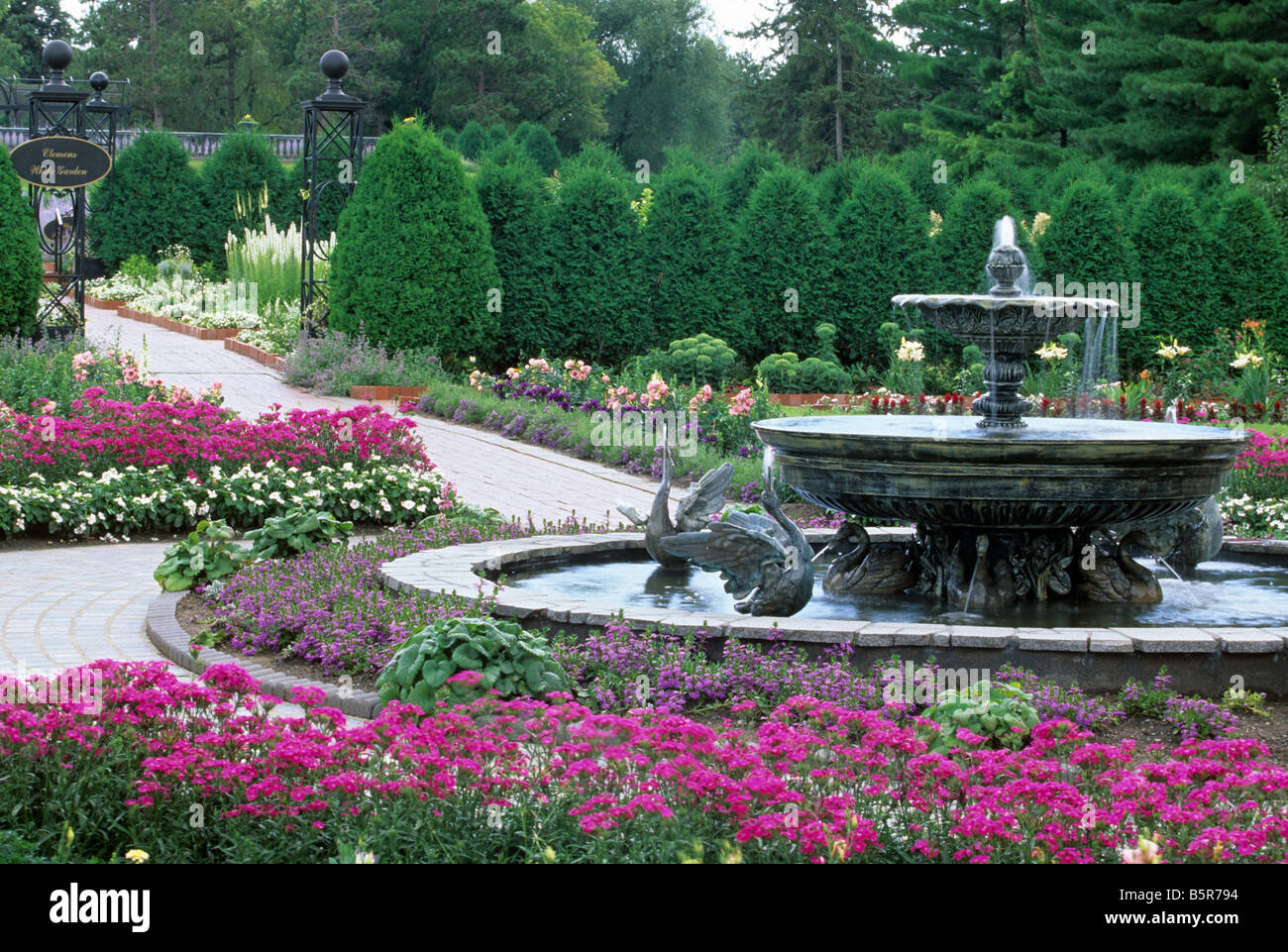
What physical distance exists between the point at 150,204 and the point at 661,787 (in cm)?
2313

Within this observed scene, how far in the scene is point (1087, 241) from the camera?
1795 cm

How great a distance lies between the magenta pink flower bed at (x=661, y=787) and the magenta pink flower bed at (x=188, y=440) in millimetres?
5892

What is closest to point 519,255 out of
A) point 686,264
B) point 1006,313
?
point 686,264

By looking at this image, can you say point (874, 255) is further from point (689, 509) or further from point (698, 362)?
point (689, 509)

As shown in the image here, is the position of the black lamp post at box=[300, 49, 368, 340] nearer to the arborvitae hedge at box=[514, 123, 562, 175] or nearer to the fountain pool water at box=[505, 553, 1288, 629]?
the fountain pool water at box=[505, 553, 1288, 629]

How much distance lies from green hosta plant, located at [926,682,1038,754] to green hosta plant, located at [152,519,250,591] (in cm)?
425

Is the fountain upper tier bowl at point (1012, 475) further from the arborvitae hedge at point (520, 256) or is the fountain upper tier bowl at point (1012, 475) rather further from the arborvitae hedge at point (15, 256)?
the arborvitae hedge at point (520, 256)

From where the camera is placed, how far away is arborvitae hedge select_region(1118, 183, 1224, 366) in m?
17.7

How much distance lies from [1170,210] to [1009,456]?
43.7 ft

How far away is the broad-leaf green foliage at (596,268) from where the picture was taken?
18.0m

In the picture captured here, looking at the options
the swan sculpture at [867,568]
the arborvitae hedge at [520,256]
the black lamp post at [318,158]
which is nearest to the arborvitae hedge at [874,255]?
the arborvitae hedge at [520,256]
